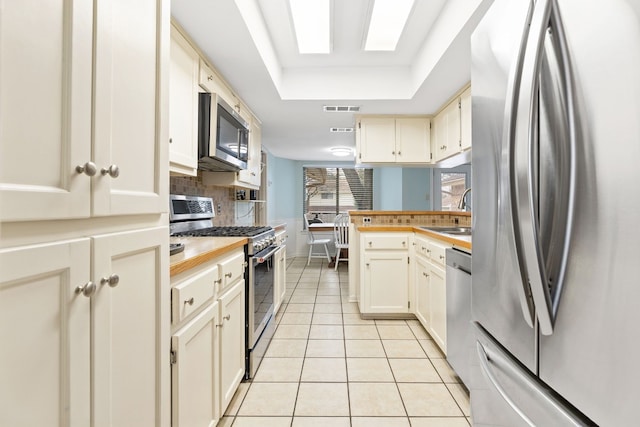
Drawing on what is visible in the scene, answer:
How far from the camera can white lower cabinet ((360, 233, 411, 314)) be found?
289cm

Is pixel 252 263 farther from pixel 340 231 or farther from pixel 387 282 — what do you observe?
pixel 340 231

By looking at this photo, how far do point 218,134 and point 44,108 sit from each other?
1559 mm

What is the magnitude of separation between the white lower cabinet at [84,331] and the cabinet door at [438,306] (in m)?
1.79

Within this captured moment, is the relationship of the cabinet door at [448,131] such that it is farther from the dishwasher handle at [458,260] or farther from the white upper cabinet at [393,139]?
the dishwasher handle at [458,260]

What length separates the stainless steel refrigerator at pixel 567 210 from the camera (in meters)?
0.49

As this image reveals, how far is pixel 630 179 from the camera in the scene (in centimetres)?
49

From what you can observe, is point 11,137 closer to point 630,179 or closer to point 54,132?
point 54,132

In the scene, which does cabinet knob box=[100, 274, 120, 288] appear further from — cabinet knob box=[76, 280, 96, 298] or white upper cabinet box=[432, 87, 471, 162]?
white upper cabinet box=[432, 87, 471, 162]

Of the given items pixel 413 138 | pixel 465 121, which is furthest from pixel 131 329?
pixel 413 138

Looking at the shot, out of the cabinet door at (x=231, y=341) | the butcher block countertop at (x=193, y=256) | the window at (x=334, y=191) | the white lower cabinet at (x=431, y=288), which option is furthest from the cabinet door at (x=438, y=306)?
the window at (x=334, y=191)

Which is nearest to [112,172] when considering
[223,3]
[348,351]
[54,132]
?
[54,132]

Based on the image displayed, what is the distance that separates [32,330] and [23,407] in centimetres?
12

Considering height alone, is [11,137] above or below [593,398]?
above

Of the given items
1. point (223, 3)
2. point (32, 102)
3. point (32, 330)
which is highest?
point (223, 3)
